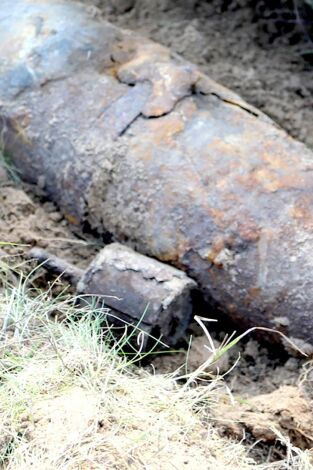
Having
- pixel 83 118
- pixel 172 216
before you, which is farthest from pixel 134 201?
pixel 83 118

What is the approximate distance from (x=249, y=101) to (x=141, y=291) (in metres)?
1.11

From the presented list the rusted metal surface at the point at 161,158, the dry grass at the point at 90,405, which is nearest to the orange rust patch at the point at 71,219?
the rusted metal surface at the point at 161,158

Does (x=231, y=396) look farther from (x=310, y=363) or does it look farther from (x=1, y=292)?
(x=1, y=292)

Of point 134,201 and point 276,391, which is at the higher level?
point 134,201

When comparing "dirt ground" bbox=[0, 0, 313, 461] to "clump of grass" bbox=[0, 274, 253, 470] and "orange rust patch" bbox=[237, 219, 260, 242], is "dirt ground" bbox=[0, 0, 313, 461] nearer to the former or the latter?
"clump of grass" bbox=[0, 274, 253, 470]

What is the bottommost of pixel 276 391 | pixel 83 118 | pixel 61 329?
pixel 276 391

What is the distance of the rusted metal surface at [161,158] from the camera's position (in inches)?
101

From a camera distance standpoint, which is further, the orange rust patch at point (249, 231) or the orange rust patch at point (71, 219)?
the orange rust patch at point (71, 219)

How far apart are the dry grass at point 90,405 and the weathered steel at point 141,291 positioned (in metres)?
0.06

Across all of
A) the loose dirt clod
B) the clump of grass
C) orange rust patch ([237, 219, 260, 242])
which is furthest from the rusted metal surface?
the clump of grass

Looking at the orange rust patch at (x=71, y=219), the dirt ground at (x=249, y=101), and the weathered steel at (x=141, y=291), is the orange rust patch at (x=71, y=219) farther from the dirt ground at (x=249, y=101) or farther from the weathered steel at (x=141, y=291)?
the weathered steel at (x=141, y=291)

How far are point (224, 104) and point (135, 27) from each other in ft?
3.36

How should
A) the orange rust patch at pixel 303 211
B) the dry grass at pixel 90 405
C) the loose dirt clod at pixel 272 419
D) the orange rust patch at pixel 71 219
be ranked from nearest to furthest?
the dry grass at pixel 90 405
the loose dirt clod at pixel 272 419
the orange rust patch at pixel 303 211
the orange rust patch at pixel 71 219

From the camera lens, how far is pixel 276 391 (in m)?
2.51
